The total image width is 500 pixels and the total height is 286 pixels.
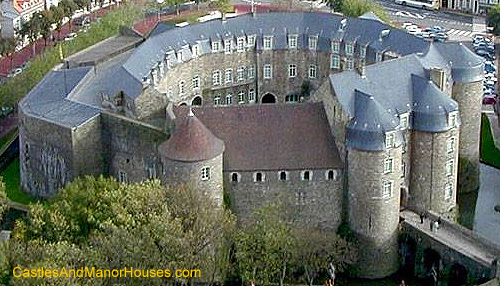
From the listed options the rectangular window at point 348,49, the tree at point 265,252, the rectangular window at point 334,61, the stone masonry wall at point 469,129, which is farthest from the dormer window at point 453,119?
the rectangular window at point 334,61

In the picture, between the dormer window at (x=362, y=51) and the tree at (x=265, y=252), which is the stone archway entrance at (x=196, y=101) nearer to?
the dormer window at (x=362, y=51)

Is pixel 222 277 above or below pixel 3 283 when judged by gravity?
below

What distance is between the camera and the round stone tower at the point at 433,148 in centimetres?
8675

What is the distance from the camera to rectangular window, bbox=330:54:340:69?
11181 centimetres

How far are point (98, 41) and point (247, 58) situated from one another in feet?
90.7

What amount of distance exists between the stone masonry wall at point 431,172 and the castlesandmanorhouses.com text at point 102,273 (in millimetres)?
25077

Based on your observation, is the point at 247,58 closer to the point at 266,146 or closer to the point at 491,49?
the point at 266,146

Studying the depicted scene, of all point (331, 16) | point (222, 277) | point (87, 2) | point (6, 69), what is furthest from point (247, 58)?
point (87, 2)

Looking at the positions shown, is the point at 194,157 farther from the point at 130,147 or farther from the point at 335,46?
the point at 335,46

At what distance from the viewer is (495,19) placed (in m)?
153

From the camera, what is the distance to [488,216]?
96250 mm

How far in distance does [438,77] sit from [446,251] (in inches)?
642

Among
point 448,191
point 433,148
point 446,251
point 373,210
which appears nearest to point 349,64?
point 433,148

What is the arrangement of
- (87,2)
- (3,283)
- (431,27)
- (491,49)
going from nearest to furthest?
(3,283) → (491,49) → (431,27) → (87,2)
